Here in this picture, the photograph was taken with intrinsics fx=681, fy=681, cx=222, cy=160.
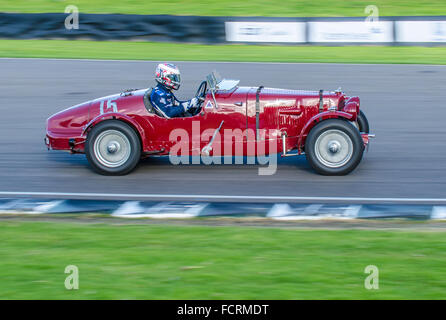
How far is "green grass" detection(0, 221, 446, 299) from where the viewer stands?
521cm

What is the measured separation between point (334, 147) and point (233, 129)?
1.29 meters

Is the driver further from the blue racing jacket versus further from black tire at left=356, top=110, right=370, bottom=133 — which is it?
black tire at left=356, top=110, right=370, bottom=133

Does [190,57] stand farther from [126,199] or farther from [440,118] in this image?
[126,199]

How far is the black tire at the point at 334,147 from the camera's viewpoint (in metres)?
8.41

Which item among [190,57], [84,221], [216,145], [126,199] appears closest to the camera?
[84,221]

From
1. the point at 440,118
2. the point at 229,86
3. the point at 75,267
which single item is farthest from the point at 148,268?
the point at 440,118

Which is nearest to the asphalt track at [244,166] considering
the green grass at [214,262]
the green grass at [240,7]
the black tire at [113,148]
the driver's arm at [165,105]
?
the black tire at [113,148]

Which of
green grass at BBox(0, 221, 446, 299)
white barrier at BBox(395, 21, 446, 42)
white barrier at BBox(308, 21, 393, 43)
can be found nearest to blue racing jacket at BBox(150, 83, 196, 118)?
green grass at BBox(0, 221, 446, 299)

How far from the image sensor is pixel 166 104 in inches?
348

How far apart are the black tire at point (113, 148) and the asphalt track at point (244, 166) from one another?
16cm

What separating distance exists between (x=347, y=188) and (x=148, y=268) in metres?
3.43

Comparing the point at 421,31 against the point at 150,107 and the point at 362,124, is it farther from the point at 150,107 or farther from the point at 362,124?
the point at 150,107

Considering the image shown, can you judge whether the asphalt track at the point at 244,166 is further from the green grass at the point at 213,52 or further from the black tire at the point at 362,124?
the green grass at the point at 213,52
